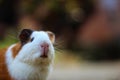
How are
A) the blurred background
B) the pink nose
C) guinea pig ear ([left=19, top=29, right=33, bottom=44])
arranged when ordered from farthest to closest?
the blurred background < guinea pig ear ([left=19, top=29, right=33, bottom=44]) < the pink nose

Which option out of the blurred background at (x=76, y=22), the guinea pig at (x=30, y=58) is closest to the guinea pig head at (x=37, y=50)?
the guinea pig at (x=30, y=58)

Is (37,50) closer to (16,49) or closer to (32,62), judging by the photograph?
(32,62)

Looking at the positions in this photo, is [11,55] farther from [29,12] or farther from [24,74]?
[29,12]

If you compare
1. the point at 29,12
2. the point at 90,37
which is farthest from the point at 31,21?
the point at 90,37

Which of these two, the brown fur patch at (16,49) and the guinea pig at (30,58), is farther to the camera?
the brown fur patch at (16,49)

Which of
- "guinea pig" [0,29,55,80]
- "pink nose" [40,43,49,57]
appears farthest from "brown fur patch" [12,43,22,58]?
"pink nose" [40,43,49,57]

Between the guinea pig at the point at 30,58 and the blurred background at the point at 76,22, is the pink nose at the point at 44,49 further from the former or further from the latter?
the blurred background at the point at 76,22

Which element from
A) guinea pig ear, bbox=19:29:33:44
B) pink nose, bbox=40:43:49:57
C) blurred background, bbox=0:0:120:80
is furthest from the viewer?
blurred background, bbox=0:0:120:80

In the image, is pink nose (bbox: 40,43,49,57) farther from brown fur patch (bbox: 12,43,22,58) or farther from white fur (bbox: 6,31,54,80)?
brown fur patch (bbox: 12,43,22,58)
